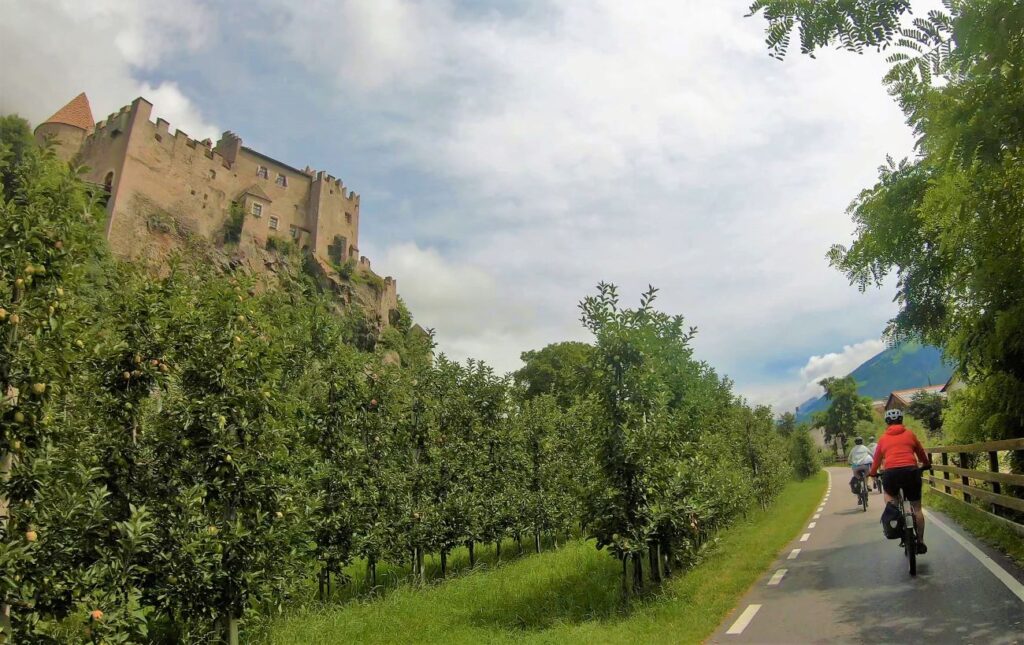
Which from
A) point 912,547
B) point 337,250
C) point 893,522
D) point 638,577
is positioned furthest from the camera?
point 337,250

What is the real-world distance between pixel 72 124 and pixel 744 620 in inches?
3119

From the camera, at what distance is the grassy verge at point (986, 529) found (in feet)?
29.0

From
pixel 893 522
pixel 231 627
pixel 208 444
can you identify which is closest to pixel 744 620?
pixel 893 522

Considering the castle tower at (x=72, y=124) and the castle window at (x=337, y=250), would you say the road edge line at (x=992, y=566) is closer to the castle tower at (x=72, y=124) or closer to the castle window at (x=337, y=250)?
the castle tower at (x=72, y=124)

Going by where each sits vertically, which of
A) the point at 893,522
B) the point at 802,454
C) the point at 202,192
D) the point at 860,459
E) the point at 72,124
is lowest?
the point at 893,522

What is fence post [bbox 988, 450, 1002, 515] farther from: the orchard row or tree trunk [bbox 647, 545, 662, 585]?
tree trunk [bbox 647, 545, 662, 585]

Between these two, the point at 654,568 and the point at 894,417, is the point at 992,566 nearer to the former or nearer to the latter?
the point at 894,417

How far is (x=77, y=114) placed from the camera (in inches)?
2581

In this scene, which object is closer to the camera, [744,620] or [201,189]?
[744,620]

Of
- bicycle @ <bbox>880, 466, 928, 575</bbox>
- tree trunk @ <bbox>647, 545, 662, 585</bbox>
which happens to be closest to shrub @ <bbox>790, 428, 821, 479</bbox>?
tree trunk @ <bbox>647, 545, 662, 585</bbox>

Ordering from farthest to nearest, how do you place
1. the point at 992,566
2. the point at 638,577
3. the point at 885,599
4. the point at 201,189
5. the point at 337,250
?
1. the point at 337,250
2. the point at 201,189
3. the point at 638,577
4. the point at 992,566
5. the point at 885,599

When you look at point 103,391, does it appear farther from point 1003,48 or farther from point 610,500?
point 1003,48

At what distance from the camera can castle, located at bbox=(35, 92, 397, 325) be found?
194 feet

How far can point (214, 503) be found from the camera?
6773mm
